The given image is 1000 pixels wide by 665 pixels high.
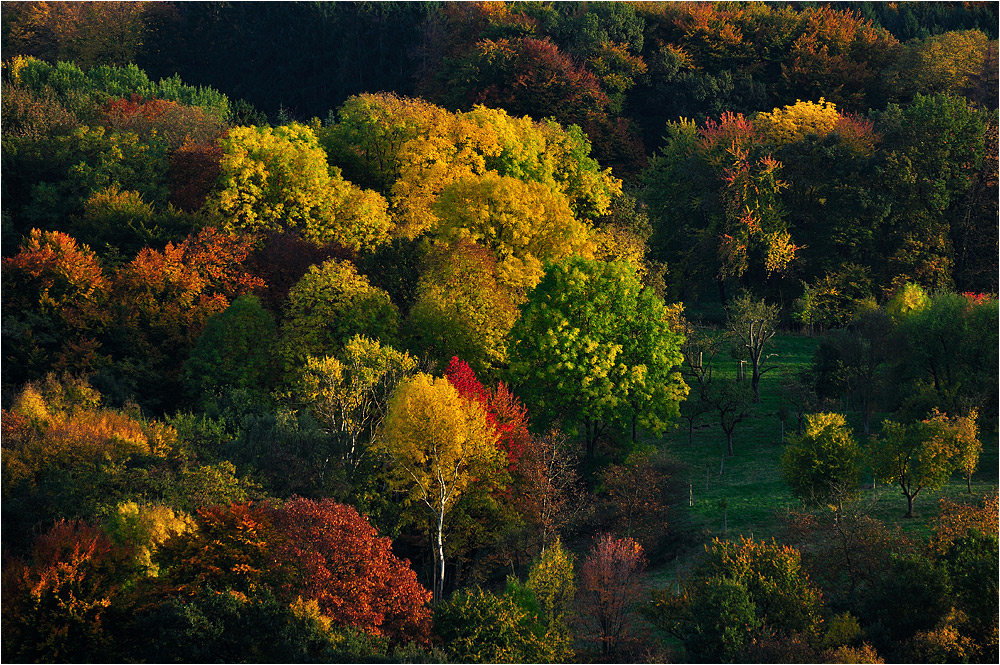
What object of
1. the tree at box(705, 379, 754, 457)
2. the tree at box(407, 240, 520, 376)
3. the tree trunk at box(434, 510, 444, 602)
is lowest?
the tree trunk at box(434, 510, 444, 602)

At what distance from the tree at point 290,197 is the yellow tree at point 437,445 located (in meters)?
21.0

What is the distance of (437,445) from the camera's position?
62719 mm

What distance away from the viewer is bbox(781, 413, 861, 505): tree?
61.9 meters

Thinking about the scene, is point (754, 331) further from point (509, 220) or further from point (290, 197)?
point (290, 197)

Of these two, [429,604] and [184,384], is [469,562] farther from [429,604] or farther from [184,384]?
[184,384]

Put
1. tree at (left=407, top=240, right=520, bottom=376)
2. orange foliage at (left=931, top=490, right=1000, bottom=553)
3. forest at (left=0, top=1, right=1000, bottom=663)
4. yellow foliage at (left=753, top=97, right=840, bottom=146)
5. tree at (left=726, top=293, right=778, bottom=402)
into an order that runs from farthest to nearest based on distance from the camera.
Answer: yellow foliage at (left=753, top=97, right=840, bottom=146) < tree at (left=726, top=293, right=778, bottom=402) < tree at (left=407, top=240, right=520, bottom=376) < orange foliage at (left=931, top=490, right=1000, bottom=553) < forest at (left=0, top=1, right=1000, bottom=663)

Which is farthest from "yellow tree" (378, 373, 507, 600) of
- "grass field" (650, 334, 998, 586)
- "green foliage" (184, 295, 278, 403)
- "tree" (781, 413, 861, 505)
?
"tree" (781, 413, 861, 505)

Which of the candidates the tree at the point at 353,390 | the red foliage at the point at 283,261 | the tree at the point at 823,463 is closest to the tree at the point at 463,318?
the tree at the point at 353,390

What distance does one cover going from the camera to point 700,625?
51.5 meters

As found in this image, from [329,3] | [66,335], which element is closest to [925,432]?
[66,335]

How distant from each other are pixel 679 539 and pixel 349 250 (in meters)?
26.8

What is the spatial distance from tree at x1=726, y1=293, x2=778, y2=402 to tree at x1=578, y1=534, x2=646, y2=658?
27.1m

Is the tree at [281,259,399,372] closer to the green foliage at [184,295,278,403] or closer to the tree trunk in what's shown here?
the green foliage at [184,295,278,403]

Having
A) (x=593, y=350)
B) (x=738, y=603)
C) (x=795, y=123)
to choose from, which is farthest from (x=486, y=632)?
(x=795, y=123)
